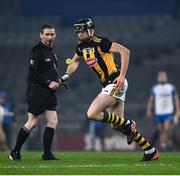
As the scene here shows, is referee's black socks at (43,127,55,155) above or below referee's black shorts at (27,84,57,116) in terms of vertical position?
below

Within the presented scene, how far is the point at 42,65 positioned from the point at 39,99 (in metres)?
0.54

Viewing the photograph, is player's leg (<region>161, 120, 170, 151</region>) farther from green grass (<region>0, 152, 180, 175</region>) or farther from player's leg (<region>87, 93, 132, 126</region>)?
player's leg (<region>87, 93, 132, 126</region>)

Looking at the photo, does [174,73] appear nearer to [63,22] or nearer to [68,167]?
[63,22]

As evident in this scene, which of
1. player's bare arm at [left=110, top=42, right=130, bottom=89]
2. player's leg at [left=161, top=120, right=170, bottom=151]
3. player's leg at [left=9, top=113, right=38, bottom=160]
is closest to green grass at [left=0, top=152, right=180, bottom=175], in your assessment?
player's leg at [left=9, top=113, right=38, bottom=160]

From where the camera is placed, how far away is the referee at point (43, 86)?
12.6 meters

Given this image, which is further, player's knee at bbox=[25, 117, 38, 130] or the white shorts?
player's knee at bbox=[25, 117, 38, 130]

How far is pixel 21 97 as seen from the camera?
28.5 metres

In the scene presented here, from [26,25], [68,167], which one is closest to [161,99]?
[68,167]

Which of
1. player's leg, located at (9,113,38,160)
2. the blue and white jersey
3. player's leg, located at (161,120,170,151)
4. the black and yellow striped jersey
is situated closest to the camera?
the black and yellow striped jersey

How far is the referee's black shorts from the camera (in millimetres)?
12633

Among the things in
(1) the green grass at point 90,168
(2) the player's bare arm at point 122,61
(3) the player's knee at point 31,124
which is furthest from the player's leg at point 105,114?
(3) the player's knee at point 31,124

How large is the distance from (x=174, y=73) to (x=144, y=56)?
1.88 metres

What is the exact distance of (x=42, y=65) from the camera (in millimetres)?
12633

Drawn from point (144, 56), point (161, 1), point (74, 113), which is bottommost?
point (74, 113)
